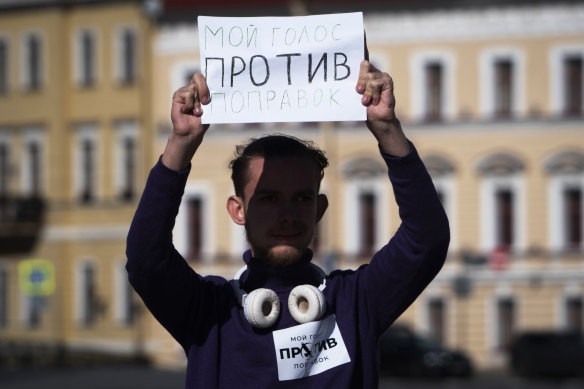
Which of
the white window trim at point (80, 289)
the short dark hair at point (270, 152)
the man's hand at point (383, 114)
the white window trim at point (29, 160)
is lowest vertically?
the white window trim at point (80, 289)

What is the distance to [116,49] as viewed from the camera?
158 feet

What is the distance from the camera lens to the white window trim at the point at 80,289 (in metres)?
48.2

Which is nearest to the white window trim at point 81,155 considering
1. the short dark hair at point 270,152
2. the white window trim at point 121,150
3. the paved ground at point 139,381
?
the white window trim at point 121,150

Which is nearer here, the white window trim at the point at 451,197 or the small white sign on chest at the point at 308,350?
the small white sign on chest at the point at 308,350

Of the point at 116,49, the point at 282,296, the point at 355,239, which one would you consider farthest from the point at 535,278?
the point at 282,296

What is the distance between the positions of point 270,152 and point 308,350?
0.57 m

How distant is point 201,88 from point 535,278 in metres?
40.2

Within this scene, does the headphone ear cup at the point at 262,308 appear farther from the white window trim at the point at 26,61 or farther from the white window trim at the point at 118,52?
the white window trim at the point at 26,61

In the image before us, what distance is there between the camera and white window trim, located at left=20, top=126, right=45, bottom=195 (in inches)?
1937

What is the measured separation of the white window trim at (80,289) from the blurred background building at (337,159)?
0.19ft

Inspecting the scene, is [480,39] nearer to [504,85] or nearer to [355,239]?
[504,85]

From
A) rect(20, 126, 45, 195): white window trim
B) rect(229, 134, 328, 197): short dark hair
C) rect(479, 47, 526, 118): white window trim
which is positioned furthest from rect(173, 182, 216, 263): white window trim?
rect(229, 134, 328, 197): short dark hair

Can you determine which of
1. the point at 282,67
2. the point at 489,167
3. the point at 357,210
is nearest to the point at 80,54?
the point at 357,210

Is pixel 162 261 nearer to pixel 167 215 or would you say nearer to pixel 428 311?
pixel 167 215
